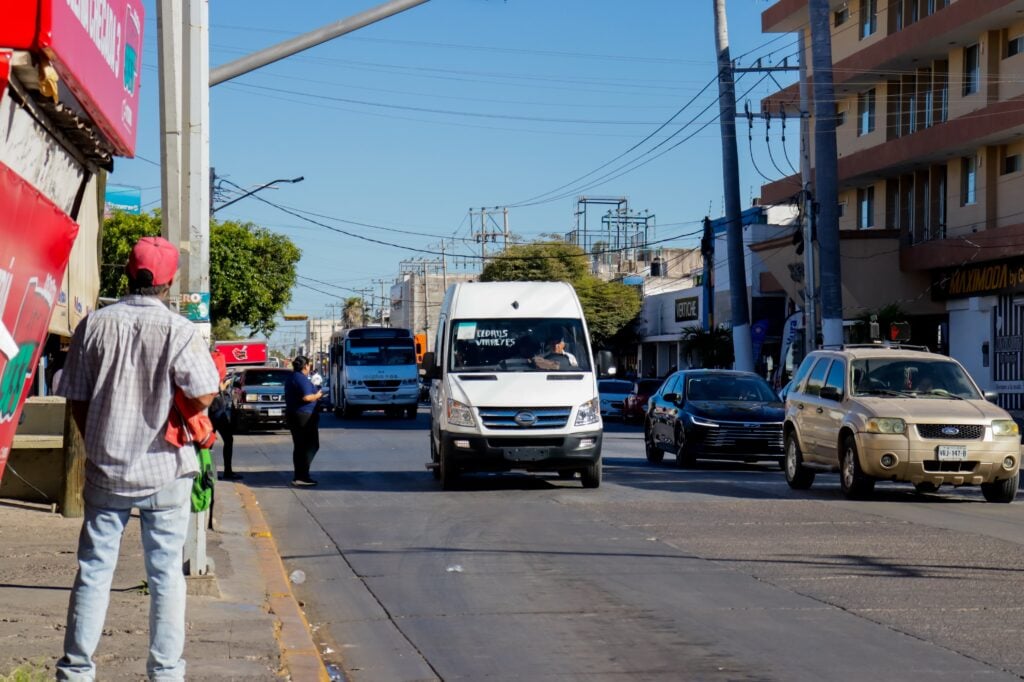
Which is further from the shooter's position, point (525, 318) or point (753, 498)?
point (525, 318)

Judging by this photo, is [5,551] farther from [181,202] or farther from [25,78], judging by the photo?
[25,78]

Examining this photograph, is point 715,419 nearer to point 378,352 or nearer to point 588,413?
point 588,413

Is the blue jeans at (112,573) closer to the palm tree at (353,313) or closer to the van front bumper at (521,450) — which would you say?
the van front bumper at (521,450)

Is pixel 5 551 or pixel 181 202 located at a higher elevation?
pixel 181 202

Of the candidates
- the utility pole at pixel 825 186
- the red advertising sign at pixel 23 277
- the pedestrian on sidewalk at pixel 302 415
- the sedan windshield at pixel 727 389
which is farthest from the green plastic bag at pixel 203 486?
the utility pole at pixel 825 186

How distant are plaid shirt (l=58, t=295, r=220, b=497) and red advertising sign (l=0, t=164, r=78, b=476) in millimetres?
270

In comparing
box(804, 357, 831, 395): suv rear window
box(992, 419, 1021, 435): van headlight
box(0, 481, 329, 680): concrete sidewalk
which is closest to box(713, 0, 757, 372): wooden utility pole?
box(804, 357, 831, 395): suv rear window

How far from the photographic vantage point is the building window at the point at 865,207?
45.5m

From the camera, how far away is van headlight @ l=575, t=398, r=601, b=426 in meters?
18.4

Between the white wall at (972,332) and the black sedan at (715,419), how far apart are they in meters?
15.4

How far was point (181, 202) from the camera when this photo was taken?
11.1 meters

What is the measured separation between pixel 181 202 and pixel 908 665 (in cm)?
657

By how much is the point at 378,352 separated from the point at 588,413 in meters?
34.1

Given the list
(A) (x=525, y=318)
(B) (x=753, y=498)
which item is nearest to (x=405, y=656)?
(B) (x=753, y=498)
